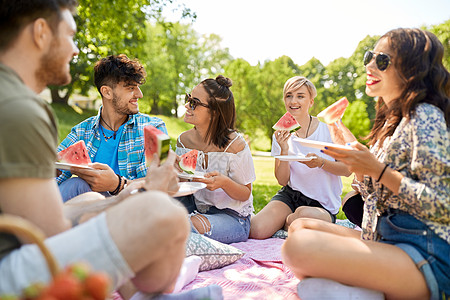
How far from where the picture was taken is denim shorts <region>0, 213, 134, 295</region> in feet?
5.79

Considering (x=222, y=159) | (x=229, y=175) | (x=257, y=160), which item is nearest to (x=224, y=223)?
(x=229, y=175)

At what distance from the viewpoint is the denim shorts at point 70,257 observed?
5.79 ft

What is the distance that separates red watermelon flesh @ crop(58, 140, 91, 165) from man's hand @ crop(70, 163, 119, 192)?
213 mm

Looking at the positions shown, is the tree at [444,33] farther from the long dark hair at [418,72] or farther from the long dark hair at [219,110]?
the long dark hair at [418,72]

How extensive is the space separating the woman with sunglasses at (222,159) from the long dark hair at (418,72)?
2166 millimetres

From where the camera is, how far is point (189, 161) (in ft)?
15.3

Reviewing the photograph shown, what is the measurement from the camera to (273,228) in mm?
5242

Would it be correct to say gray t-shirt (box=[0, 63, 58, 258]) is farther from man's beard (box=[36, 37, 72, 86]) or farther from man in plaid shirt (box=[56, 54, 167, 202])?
man in plaid shirt (box=[56, 54, 167, 202])

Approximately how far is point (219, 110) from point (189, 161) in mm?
787

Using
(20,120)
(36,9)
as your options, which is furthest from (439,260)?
(36,9)

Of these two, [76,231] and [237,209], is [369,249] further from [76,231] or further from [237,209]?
[237,209]

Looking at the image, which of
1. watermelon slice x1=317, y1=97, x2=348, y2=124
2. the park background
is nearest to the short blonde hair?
watermelon slice x1=317, y1=97, x2=348, y2=124

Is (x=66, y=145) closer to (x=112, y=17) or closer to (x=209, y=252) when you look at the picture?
(x=209, y=252)

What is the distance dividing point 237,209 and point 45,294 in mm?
3689
